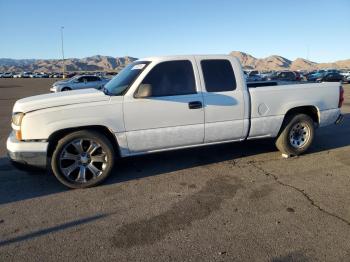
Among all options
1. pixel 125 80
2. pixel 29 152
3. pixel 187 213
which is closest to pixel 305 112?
pixel 125 80

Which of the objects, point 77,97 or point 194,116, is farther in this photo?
point 194,116

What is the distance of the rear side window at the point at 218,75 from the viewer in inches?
210

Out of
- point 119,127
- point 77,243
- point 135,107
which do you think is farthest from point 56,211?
point 135,107

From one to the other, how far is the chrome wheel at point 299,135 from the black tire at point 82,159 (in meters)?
3.39

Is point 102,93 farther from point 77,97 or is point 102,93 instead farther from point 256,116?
point 256,116

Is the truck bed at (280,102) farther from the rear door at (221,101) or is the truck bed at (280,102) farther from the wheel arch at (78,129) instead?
the wheel arch at (78,129)

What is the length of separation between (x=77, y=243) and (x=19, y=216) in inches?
41.9

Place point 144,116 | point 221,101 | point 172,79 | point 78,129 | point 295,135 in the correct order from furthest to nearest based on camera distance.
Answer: point 295,135
point 221,101
point 172,79
point 144,116
point 78,129

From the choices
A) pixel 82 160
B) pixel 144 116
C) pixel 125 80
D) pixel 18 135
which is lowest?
pixel 82 160

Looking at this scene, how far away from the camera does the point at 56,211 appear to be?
410 centimetres

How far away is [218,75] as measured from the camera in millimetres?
5445

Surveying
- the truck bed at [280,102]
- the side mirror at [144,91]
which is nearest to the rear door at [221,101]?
the truck bed at [280,102]

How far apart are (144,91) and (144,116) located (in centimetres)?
37

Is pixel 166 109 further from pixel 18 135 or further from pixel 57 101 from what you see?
pixel 18 135
